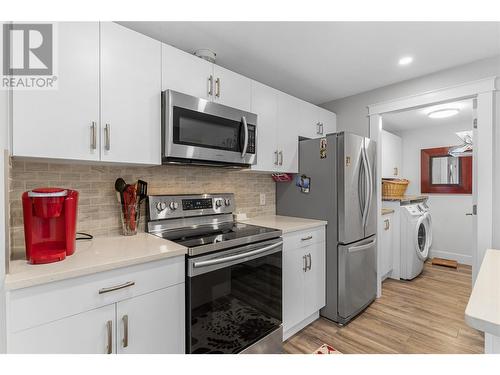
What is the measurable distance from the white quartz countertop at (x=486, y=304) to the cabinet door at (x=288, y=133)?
63.3 inches

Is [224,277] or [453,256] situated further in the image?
[453,256]

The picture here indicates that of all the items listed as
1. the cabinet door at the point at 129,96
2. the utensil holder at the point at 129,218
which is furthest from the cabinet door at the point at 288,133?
the utensil holder at the point at 129,218

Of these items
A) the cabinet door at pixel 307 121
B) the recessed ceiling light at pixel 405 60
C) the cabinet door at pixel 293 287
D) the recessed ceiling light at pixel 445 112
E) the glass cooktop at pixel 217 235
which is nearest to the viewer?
the glass cooktop at pixel 217 235

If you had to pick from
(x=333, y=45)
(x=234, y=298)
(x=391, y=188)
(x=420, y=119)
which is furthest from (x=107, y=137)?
(x=420, y=119)

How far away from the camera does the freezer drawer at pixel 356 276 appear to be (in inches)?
87.8

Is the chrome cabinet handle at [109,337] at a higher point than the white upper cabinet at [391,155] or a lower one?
lower

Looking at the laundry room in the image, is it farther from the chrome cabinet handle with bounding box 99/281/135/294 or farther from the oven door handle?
the chrome cabinet handle with bounding box 99/281/135/294

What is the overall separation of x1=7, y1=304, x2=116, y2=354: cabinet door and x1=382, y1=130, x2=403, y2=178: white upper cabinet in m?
3.83

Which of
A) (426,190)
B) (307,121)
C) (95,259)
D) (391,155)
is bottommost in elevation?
(95,259)

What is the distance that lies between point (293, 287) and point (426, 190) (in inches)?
143

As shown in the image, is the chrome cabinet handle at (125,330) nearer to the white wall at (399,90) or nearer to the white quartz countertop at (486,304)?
the white quartz countertop at (486,304)

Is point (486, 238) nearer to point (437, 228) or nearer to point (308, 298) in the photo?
point (308, 298)

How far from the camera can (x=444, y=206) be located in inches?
164

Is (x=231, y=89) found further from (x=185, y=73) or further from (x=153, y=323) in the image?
(x=153, y=323)
